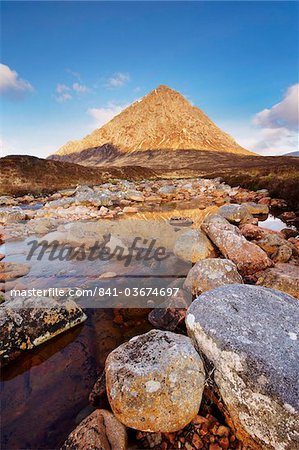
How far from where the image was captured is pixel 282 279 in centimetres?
538

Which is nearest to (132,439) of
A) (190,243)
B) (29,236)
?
(190,243)

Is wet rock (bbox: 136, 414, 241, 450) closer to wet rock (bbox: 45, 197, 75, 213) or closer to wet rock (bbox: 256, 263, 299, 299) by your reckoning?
wet rock (bbox: 256, 263, 299, 299)

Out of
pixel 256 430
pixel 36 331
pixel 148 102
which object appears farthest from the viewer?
pixel 148 102

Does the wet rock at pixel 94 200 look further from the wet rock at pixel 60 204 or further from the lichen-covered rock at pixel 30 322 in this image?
the lichen-covered rock at pixel 30 322

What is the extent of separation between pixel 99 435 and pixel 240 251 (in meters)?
5.45

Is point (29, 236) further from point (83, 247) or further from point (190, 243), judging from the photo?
point (190, 243)

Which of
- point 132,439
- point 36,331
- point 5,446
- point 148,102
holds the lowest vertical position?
point 5,446

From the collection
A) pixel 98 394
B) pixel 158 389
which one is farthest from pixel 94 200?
pixel 158 389

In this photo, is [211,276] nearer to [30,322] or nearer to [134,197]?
[30,322]

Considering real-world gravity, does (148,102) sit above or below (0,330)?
above

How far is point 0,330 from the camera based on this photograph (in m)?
4.04

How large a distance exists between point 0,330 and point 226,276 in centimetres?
421

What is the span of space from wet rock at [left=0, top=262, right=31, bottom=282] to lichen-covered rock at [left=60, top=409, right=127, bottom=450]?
553cm

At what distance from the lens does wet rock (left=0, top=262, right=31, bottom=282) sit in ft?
24.0
